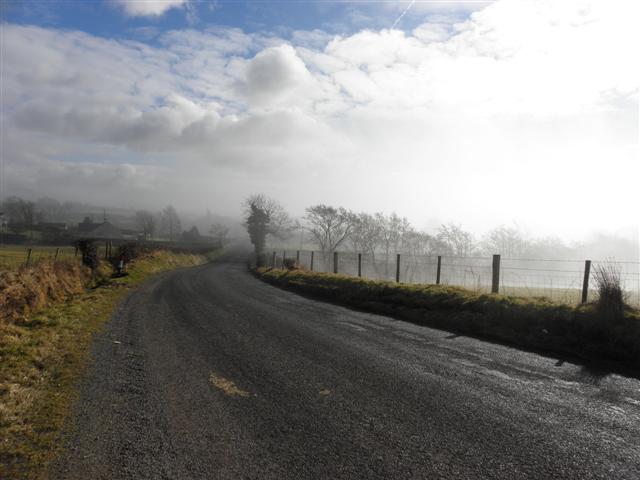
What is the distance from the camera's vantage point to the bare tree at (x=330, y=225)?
86438 millimetres

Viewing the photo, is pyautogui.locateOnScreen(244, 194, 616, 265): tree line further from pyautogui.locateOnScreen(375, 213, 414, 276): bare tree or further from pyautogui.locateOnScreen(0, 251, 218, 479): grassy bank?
pyautogui.locateOnScreen(0, 251, 218, 479): grassy bank

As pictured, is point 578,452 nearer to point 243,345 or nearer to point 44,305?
point 243,345

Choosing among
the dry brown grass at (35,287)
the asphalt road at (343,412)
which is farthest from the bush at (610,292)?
the dry brown grass at (35,287)

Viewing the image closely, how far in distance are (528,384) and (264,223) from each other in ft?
233

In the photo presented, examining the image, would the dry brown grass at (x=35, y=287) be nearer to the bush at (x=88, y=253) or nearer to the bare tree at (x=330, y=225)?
the bush at (x=88, y=253)

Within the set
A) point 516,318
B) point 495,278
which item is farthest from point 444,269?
point 516,318

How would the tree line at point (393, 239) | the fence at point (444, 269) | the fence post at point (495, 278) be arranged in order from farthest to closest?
the tree line at point (393, 239) → the fence at point (444, 269) → the fence post at point (495, 278)

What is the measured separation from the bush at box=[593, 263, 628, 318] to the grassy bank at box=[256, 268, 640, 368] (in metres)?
0.11

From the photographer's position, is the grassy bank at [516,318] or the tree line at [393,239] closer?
the grassy bank at [516,318]

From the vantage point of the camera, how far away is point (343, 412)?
15.5 ft

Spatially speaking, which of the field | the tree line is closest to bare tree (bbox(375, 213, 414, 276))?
the tree line

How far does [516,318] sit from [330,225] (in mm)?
78107

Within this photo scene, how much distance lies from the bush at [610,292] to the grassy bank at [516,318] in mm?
115

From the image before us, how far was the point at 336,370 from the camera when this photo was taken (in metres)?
6.34
